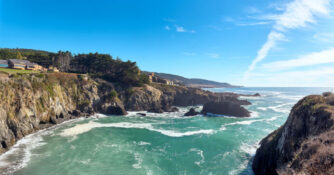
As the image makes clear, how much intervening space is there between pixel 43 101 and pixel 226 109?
57.2 m

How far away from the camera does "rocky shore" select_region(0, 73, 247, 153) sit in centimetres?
3087

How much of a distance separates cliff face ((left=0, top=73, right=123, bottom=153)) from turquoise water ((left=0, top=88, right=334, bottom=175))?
2.84 metres

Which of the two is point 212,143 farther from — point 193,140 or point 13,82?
point 13,82

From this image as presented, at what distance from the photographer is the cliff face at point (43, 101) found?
30.0 meters

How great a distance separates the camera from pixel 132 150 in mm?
28578

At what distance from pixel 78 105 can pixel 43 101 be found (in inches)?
516

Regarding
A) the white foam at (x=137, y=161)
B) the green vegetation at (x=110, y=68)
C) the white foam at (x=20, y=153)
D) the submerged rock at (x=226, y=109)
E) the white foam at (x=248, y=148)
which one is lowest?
the white foam at (x=137, y=161)

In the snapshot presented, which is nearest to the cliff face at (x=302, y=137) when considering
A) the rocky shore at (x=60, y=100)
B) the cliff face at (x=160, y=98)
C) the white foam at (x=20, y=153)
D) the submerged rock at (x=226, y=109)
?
the white foam at (x=20, y=153)

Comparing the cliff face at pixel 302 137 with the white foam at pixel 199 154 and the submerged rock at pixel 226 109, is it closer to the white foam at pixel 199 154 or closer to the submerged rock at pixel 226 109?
the white foam at pixel 199 154

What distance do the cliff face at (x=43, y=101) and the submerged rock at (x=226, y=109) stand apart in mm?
33429

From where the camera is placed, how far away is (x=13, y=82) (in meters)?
35.0

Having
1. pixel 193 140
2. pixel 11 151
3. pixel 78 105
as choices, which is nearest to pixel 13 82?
pixel 11 151

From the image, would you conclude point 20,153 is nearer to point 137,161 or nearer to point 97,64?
point 137,161

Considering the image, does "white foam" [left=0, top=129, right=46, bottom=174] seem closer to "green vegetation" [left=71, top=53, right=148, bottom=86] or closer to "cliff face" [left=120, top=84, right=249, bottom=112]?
"cliff face" [left=120, top=84, right=249, bottom=112]
